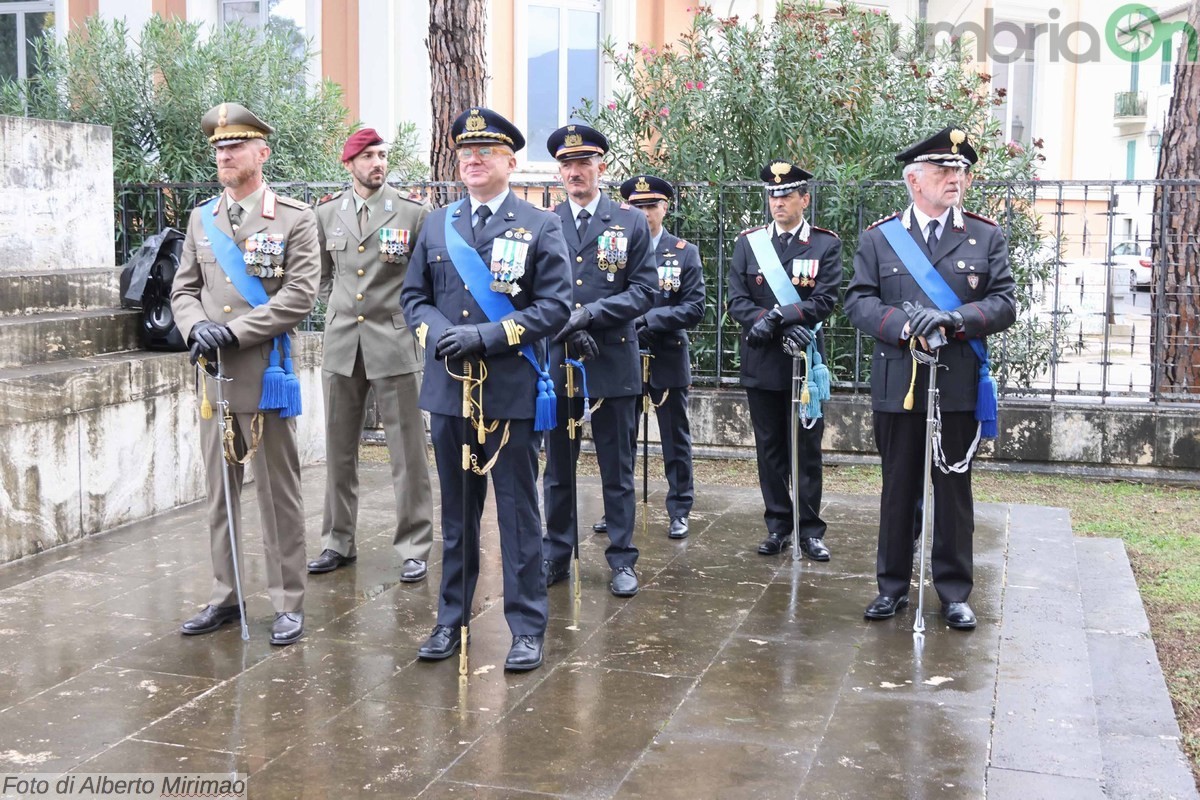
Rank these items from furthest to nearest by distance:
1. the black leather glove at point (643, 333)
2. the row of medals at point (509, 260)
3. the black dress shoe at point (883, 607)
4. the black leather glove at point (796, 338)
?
the black leather glove at point (643, 333)
the black leather glove at point (796, 338)
the black dress shoe at point (883, 607)
the row of medals at point (509, 260)

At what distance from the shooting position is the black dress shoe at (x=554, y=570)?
596 centimetres

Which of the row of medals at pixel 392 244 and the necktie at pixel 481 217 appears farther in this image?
the row of medals at pixel 392 244

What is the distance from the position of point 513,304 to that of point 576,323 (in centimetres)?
80

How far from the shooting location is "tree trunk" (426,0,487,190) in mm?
10555

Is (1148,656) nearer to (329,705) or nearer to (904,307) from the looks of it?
(904,307)

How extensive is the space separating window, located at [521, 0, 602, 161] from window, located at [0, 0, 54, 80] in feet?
20.8

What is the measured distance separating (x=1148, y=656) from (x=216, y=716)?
140 inches

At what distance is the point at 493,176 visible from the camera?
480cm

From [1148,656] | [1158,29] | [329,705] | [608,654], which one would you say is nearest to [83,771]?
[329,705]

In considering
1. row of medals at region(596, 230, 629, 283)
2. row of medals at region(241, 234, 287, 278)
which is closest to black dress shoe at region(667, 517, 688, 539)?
row of medals at region(596, 230, 629, 283)

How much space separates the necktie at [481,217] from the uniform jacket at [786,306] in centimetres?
205

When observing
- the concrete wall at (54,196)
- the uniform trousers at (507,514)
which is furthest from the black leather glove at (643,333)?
the concrete wall at (54,196)

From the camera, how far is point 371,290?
6066mm

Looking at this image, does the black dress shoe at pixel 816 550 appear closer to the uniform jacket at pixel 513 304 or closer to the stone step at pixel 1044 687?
the stone step at pixel 1044 687
